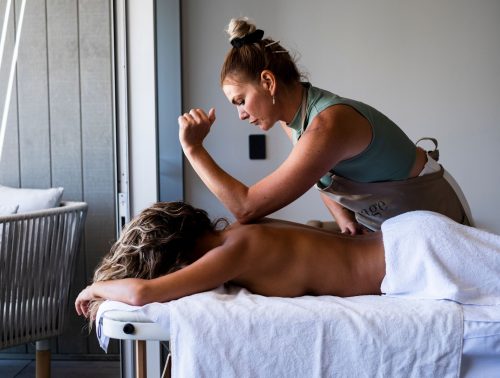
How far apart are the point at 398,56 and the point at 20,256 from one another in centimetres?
169

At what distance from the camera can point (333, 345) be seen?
108cm

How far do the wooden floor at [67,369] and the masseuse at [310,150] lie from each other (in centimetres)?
145

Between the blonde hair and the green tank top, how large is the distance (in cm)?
8

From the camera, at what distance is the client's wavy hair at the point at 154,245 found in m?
1.30

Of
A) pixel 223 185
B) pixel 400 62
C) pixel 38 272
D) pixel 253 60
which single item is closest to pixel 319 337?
pixel 223 185

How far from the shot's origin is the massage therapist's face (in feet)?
4.55

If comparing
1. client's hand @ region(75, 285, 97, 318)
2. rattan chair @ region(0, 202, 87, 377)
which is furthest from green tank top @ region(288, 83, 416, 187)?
rattan chair @ region(0, 202, 87, 377)

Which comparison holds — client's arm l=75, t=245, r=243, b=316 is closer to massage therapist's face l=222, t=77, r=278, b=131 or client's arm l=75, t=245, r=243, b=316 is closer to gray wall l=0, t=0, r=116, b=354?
massage therapist's face l=222, t=77, r=278, b=131

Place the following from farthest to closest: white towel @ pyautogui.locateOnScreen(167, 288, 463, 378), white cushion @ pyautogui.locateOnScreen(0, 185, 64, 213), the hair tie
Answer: white cushion @ pyautogui.locateOnScreen(0, 185, 64, 213) < the hair tie < white towel @ pyautogui.locateOnScreen(167, 288, 463, 378)

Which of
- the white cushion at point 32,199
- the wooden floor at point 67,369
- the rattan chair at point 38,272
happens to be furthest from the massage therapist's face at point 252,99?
the wooden floor at point 67,369

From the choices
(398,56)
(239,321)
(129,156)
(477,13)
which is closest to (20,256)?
(129,156)

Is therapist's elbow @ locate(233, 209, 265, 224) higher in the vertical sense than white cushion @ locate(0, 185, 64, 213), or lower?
higher

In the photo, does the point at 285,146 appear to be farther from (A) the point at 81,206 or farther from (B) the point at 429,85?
(A) the point at 81,206

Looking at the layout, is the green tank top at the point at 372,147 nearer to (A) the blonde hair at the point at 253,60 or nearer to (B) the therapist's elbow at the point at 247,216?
(A) the blonde hair at the point at 253,60
